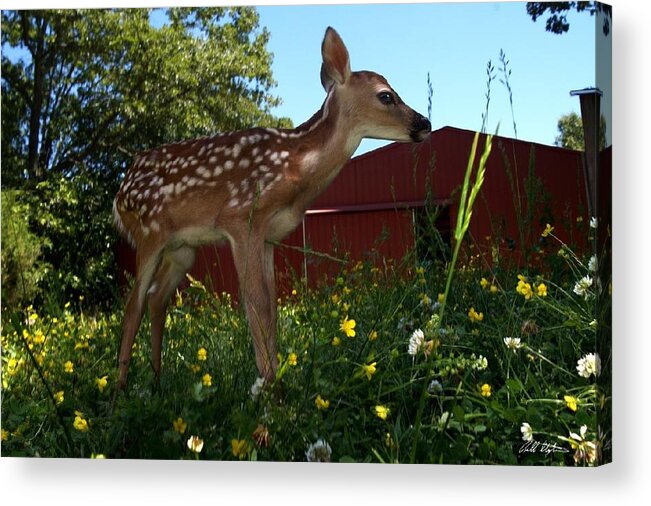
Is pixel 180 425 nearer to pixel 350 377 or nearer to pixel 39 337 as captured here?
pixel 350 377

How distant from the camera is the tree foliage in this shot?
2934 mm

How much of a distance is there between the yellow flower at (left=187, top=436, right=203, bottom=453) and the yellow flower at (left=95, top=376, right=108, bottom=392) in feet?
1.35

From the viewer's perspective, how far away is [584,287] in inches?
117

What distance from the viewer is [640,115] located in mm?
3025

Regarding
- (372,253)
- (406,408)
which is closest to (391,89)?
(372,253)

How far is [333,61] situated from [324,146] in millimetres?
297

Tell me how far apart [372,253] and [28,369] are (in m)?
1.36

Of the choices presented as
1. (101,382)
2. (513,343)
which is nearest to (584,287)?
(513,343)

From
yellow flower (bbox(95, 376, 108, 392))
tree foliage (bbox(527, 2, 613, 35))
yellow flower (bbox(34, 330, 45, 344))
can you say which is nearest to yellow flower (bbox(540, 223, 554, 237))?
tree foliage (bbox(527, 2, 613, 35))

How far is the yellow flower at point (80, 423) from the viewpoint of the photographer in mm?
3051

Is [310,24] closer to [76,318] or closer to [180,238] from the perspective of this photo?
[180,238]

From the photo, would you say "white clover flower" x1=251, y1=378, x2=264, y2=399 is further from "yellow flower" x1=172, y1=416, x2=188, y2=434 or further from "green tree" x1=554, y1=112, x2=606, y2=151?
"green tree" x1=554, y1=112, x2=606, y2=151

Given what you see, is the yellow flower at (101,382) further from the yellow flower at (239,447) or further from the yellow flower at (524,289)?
the yellow flower at (524,289)

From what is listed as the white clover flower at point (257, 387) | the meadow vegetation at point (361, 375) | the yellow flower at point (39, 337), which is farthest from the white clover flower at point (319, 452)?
the yellow flower at point (39, 337)
